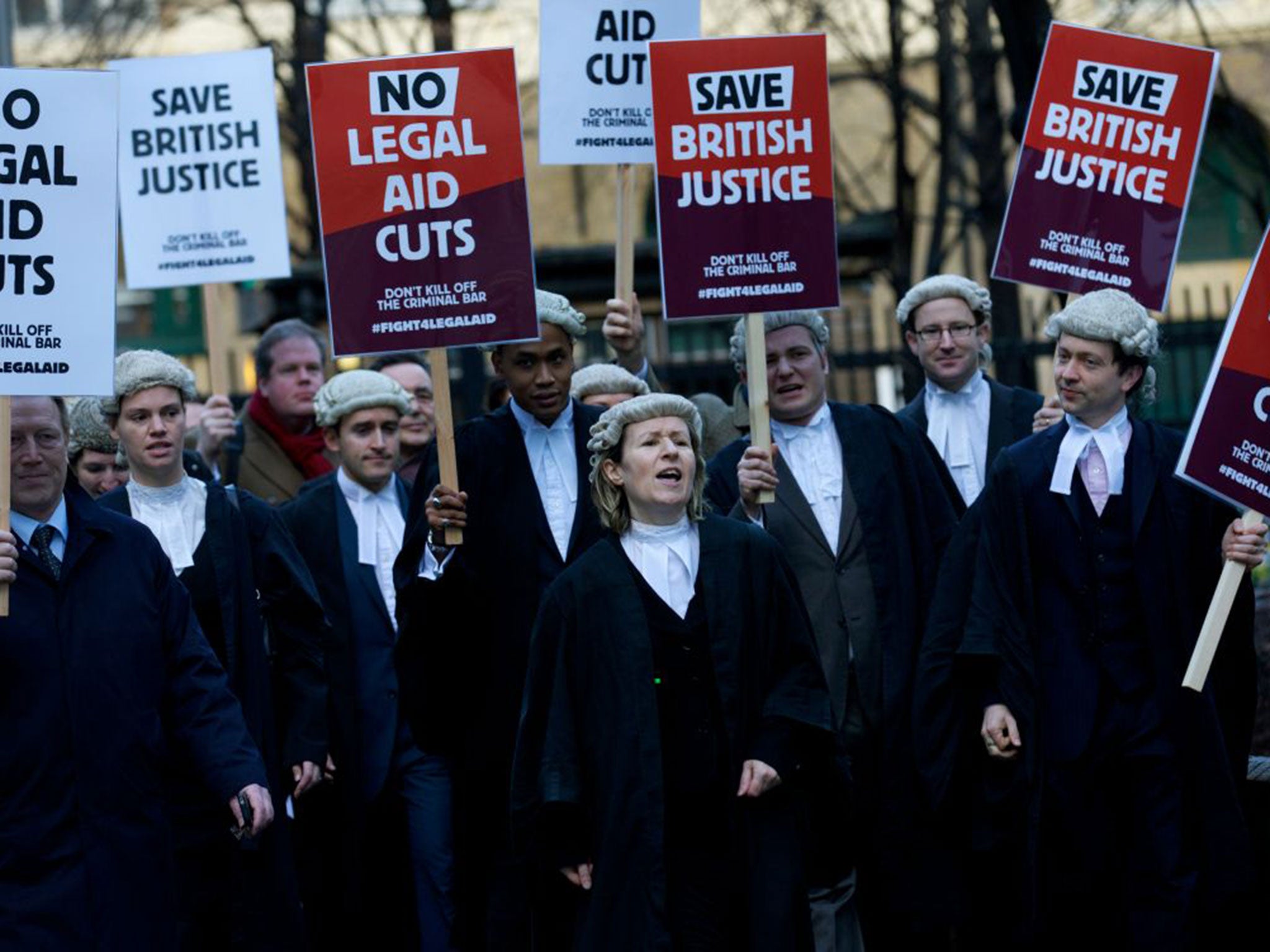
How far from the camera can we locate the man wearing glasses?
8.87 m

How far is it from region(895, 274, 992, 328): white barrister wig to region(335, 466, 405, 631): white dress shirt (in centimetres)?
209

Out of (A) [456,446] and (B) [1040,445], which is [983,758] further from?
(A) [456,446]

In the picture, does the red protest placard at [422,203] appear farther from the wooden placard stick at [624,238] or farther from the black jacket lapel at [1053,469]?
the black jacket lapel at [1053,469]

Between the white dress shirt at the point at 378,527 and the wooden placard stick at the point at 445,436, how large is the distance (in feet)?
3.61

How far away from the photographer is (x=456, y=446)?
7.93 m

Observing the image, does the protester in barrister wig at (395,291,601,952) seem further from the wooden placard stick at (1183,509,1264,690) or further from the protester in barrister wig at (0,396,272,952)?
the wooden placard stick at (1183,509,1264,690)

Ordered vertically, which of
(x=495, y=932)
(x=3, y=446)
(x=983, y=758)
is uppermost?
(x=3, y=446)

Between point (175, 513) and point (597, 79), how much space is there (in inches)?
94.6

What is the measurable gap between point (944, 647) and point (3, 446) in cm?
303

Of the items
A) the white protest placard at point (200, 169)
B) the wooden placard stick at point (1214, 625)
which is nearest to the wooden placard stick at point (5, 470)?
the wooden placard stick at point (1214, 625)

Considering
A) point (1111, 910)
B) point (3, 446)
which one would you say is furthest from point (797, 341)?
point (3, 446)

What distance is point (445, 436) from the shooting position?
7.42 m

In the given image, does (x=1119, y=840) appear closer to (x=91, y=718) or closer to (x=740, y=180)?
(x=740, y=180)

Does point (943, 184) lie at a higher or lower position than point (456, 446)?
higher
